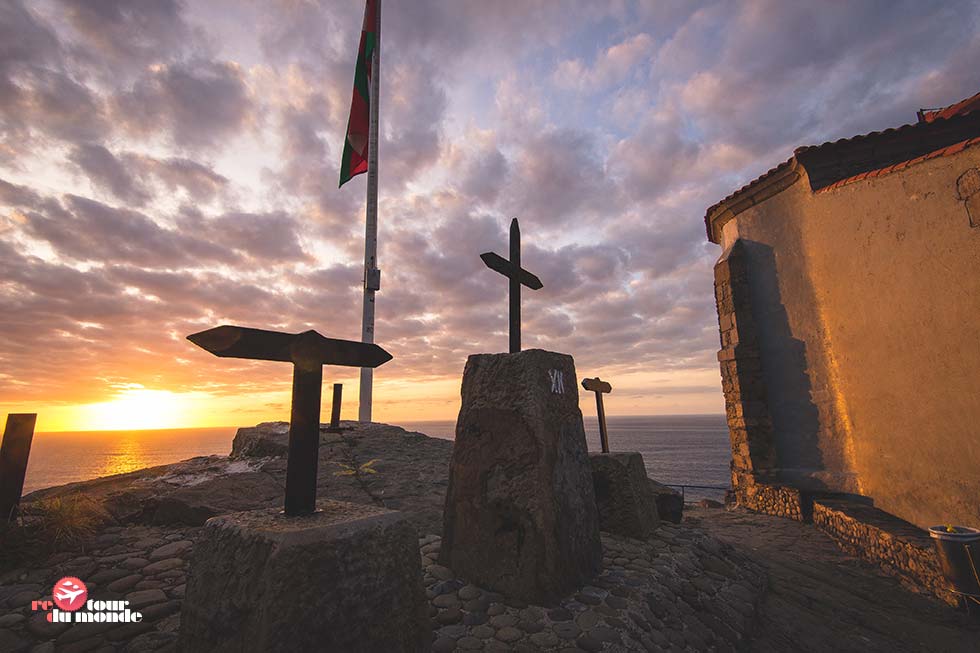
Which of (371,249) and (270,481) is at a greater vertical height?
(371,249)

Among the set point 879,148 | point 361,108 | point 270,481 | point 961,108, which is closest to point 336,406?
point 270,481

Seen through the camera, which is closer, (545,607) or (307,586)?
(307,586)

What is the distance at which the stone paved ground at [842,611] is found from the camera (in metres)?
4.02

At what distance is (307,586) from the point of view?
2.03 m

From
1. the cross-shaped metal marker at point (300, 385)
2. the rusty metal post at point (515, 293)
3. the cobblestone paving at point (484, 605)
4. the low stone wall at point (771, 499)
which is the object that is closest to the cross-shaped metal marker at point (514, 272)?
the rusty metal post at point (515, 293)

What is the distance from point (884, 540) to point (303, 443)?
746 centimetres

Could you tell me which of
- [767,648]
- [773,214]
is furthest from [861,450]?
[767,648]

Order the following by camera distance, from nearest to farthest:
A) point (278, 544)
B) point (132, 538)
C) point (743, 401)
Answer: point (278, 544)
point (132, 538)
point (743, 401)

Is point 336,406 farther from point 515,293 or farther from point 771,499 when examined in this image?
point 771,499

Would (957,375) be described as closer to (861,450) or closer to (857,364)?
(857,364)

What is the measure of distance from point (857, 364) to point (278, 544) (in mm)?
9034

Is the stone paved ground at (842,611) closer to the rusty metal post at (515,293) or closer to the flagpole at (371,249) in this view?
the rusty metal post at (515,293)

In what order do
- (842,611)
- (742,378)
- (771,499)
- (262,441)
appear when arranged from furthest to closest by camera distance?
(742,378), (771,499), (262,441), (842,611)

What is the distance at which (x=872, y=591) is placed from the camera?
5.24 metres
